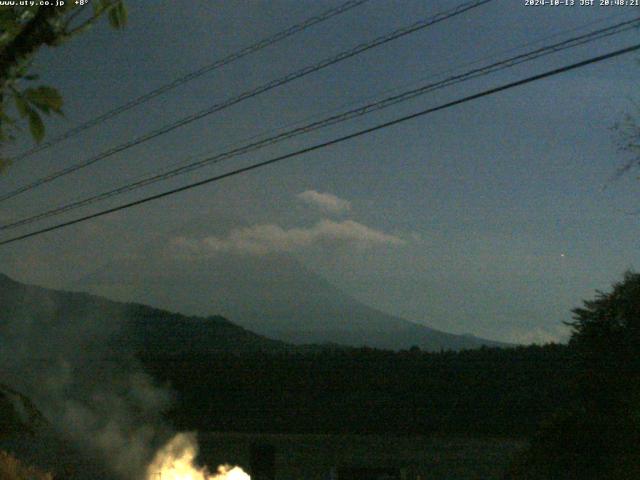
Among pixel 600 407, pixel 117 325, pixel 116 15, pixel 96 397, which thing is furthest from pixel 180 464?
pixel 117 325

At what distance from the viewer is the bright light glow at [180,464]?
27875 mm

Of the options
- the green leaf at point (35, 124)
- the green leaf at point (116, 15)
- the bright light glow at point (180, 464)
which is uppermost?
the green leaf at point (116, 15)

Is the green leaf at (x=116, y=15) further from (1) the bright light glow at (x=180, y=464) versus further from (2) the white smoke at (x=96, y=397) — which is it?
(2) the white smoke at (x=96, y=397)

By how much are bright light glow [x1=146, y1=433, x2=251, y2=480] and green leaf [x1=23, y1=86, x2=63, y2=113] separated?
22.1 m

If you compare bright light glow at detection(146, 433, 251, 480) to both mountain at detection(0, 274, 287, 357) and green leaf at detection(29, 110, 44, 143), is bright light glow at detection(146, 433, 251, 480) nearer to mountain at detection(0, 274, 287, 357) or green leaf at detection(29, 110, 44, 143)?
green leaf at detection(29, 110, 44, 143)

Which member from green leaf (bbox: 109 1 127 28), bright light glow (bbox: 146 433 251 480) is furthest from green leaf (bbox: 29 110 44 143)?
bright light glow (bbox: 146 433 251 480)

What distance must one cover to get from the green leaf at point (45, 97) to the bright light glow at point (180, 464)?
2215 cm

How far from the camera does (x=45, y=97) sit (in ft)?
13.9

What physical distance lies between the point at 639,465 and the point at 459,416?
63.1ft

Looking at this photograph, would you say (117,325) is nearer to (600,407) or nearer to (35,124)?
(600,407)

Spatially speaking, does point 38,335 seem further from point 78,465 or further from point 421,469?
point 421,469

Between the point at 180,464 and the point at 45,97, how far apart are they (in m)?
29.4

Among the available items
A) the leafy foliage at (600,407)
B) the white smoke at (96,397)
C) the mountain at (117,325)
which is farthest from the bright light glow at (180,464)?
the mountain at (117,325)

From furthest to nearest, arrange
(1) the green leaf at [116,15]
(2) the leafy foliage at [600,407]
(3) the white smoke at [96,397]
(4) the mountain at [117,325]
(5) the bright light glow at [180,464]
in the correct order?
(4) the mountain at [117,325] → (3) the white smoke at [96,397] → (5) the bright light glow at [180,464] → (2) the leafy foliage at [600,407] → (1) the green leaf at [116,15]
